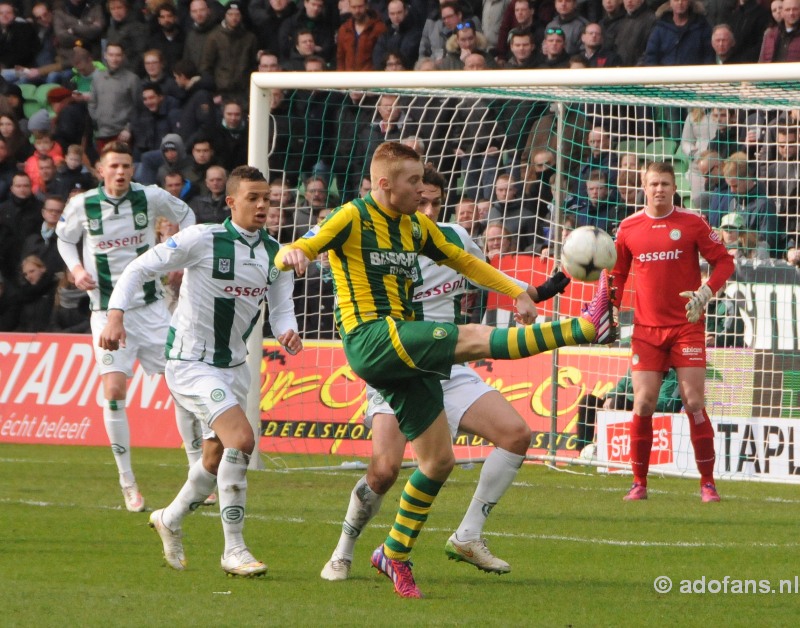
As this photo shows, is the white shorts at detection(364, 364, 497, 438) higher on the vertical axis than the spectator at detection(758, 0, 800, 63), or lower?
lower

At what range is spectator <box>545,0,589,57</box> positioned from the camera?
15.7 metres

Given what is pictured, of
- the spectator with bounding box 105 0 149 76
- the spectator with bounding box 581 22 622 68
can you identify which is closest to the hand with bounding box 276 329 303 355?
the spectator with bounding box 581 22 622 68

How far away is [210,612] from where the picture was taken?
563 centimetres

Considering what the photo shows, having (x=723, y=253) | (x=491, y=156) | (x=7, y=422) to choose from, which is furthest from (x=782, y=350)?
(x=7, y=422)

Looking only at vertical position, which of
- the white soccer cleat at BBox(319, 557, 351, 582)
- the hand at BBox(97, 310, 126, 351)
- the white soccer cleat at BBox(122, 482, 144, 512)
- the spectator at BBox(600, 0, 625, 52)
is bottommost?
the white soccer cleat at BBox(122, 482, 144, 512)

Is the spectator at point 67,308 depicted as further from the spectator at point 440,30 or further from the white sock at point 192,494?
the white sock at point 192,494

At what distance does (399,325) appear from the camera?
5.98m

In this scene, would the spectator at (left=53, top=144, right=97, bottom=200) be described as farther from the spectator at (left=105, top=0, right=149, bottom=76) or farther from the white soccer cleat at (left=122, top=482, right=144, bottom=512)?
the white soccer cleat at (left=122, top=482, right=144, bottom=512)

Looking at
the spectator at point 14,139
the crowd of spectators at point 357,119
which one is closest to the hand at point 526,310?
the crowd of spectators at point 357,119

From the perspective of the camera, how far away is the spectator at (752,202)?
12398mm

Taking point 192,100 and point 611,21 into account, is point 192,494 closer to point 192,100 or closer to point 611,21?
point 611,21

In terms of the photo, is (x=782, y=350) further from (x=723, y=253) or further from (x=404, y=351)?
(x=404, y=351)

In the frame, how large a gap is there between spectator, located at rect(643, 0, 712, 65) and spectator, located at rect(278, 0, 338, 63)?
453cm

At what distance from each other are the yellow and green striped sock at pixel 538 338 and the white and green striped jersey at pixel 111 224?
468cm
